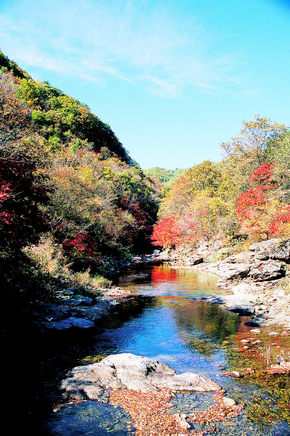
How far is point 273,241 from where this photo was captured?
74.1 ft

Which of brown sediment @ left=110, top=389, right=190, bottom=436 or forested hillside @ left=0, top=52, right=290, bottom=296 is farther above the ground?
forested hillside @ left=0, top=52, right=290, bottom=296

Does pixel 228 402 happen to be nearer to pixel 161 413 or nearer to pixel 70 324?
pixel 161 413

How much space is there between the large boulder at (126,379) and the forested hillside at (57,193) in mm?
5218

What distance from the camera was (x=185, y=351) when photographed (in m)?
10.5

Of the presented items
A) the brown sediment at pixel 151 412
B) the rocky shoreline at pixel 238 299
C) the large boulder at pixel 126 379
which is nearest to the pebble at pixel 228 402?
the large boulder at pixel 126 379

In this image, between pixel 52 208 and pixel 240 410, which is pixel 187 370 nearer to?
pixel 240 410

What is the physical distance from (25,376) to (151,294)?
12516 millimetres

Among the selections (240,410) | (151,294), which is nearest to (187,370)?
(240,410)

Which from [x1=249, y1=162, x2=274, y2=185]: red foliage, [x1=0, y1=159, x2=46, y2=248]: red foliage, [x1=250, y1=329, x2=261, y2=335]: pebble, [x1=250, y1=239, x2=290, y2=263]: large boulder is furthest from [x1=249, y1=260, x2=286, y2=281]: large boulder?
[x1=0, y1=159, x2=46, y2=248]: red foliage

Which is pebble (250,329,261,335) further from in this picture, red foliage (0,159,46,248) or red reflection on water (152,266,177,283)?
red reflection on water (152,266,177,283)

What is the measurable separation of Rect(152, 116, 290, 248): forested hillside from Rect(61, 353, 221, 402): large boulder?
697 inches

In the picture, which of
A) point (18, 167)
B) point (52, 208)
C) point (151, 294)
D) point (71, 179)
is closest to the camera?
point (18, 167)

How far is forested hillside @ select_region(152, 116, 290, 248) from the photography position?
28.3 metres

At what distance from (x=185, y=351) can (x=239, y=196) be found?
2589 cm
